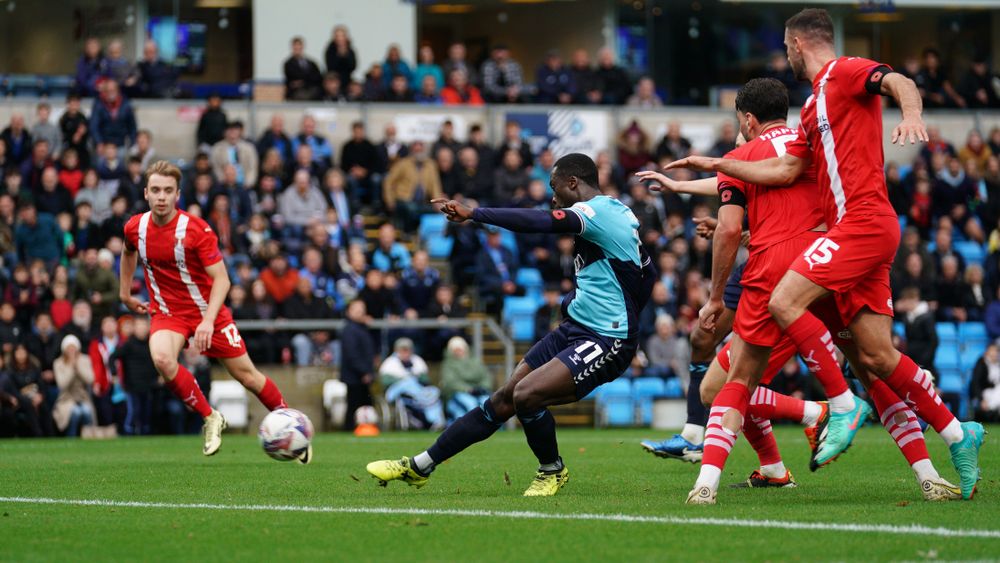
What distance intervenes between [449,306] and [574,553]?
16.1 m

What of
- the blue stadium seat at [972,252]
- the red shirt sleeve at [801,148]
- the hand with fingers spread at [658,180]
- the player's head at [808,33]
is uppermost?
the player's head at [808,33]

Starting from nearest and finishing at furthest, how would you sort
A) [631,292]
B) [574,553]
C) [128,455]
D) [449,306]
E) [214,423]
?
[574,553] → [631,292] → [214,423] → [128,455] → [449,306]

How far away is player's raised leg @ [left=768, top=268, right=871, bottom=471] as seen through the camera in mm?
7836

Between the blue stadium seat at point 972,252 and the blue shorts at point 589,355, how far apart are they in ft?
60.1

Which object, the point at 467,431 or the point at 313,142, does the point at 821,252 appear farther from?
the point at 313,142

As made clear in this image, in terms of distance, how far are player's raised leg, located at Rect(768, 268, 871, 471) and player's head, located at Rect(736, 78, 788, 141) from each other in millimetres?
1112

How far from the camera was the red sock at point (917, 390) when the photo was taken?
8148mm

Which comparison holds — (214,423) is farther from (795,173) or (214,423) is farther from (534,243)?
→ (534,243)

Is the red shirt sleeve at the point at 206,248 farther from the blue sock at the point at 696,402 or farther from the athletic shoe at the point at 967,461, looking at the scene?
the athletic shoe at the point at 967,461

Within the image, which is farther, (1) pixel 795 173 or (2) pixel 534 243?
(2) pixel 534 243

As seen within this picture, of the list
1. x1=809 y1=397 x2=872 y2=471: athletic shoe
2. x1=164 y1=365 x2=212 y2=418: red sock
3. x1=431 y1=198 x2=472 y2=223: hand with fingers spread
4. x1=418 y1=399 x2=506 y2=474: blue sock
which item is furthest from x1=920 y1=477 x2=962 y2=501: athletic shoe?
x1=164 y1=365 x2=212 y2=418: red sock

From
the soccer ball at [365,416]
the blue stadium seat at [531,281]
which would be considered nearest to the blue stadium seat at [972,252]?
the blue stadium seat at [531,281]

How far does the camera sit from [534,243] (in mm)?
24094

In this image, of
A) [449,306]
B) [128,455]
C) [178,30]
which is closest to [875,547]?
[128,455]
